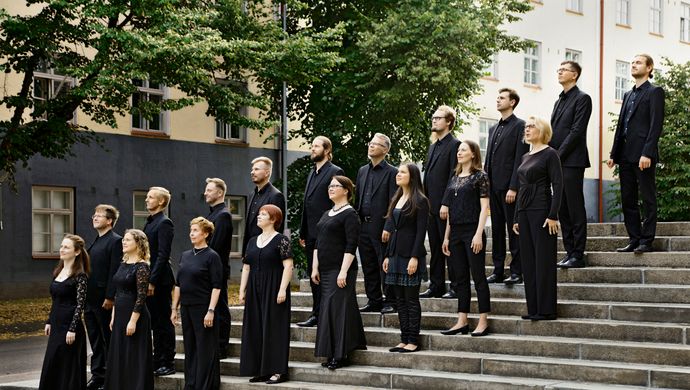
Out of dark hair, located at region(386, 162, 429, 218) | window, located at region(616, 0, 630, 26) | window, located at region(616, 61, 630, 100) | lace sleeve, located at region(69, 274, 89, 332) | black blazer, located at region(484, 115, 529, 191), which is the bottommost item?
lace sleeve, located at region(69, 274, 89, 332)

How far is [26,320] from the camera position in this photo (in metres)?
22.4

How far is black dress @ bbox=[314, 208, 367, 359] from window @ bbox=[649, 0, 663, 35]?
38.1m

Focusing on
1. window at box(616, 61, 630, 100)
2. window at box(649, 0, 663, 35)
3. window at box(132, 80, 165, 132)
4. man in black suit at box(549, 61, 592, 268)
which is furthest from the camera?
window at box(649, 0, 663, 35)

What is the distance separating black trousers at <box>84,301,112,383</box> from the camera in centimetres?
1223

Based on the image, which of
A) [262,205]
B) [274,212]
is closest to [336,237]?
[274,212]

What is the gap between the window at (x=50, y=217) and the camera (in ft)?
88.7

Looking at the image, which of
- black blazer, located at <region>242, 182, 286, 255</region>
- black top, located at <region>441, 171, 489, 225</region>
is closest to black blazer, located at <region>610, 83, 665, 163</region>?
black top, located at <region>441, 171, 489, 225</region>

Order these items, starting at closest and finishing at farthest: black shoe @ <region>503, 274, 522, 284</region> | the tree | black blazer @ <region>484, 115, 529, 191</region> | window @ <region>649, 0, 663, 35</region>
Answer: black blazer @ <region>484, 115, 529, 191</region>, black shoe @ <region>503, 274, 522, 284</region>, the tree, window @ <region>649, 0, 663, 35</region>

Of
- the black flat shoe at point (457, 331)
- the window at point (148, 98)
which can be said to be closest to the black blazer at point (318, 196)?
the black flat shoe at point (457, 331)

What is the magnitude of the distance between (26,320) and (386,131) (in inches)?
377

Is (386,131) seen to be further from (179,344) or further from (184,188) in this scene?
(179,344)

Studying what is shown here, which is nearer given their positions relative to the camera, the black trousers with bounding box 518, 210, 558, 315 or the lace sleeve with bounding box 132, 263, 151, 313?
the black trousers with bounding box 518, 210, 558, 315

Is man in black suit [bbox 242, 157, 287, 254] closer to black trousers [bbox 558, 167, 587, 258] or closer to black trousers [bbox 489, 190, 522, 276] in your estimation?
black trousers [bbox 489, 190, 522, 276]

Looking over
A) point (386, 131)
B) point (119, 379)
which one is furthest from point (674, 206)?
point (119, 379)
